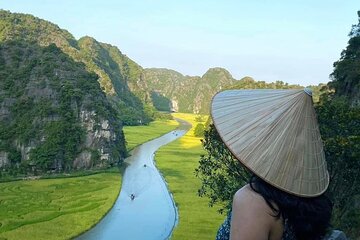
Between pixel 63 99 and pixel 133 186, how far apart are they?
1655 cm

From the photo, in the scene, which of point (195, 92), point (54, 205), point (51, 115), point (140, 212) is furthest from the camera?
point (195, 92)

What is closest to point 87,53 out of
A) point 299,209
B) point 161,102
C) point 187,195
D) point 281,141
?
point 161,102

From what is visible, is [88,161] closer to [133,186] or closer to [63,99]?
[63,99]

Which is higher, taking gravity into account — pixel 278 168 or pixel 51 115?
pixel 278 168

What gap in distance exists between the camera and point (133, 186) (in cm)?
3203

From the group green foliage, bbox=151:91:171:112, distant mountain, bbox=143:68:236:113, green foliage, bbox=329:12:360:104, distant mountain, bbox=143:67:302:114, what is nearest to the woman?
green foliage, bbox=329:12:360:104

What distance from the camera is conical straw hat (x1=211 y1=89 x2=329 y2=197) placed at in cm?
182

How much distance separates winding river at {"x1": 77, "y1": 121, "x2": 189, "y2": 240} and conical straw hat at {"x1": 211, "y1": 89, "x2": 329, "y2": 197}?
18.3m

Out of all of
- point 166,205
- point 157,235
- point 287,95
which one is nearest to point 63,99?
point 166,205

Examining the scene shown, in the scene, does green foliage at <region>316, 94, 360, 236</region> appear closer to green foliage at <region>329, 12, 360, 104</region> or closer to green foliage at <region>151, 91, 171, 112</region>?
green foliage at <region>329, 12, 360, 104</region>

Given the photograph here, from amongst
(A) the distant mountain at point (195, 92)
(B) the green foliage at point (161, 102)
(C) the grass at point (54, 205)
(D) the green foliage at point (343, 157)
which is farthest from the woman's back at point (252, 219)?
(B) the green foliage at point (161, 102)

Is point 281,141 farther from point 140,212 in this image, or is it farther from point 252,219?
point 140,212

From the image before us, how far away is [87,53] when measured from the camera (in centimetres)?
9988

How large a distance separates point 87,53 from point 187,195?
77467 mm
